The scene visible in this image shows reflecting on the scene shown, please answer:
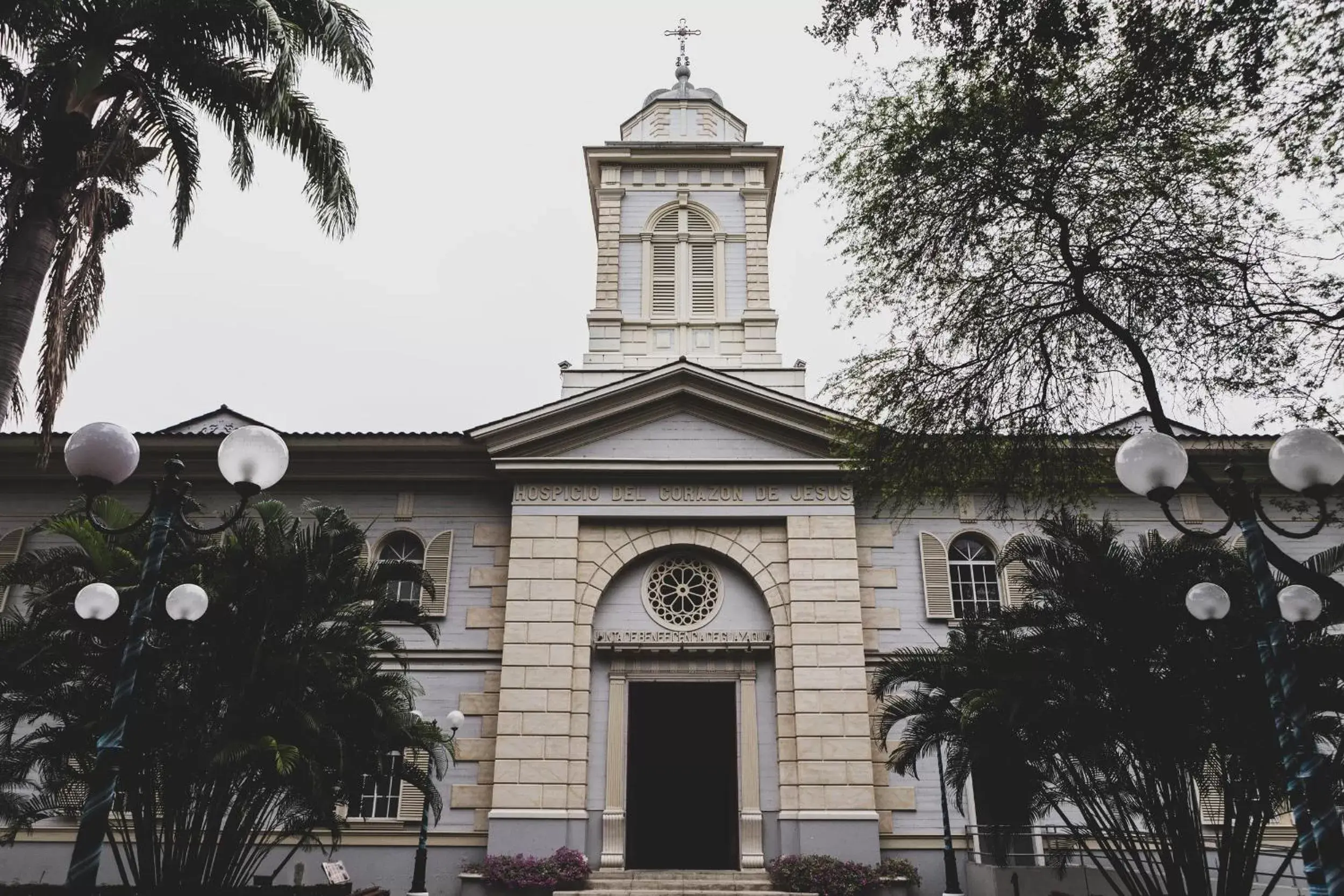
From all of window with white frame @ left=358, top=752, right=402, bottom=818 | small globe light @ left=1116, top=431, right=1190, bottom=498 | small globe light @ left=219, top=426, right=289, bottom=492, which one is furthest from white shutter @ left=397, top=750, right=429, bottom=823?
small globe light @ left=1116, top=431, right=1190, bottom=498

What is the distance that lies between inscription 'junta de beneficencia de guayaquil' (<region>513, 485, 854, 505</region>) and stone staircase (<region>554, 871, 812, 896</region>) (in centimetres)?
694

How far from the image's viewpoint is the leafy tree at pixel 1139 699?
1030 centimetres

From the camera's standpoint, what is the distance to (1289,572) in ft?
23.3

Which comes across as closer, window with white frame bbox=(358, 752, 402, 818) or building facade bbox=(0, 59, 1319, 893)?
building facade bbox=(0, 59, 1319, 893)

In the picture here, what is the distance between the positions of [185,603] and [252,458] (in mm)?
3086

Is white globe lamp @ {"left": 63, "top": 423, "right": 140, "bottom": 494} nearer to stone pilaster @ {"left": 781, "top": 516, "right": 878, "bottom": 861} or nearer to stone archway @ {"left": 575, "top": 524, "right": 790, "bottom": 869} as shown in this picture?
stone archway @ {"left": 575, "top": 524, "right": 790, "bottom": 869}

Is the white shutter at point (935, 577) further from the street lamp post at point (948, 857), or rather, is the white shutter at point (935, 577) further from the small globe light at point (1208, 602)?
the small globe light at point (1208, 602)

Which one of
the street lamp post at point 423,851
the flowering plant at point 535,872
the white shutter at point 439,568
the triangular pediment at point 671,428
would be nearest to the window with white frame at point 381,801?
the street lamp post at point 423,851

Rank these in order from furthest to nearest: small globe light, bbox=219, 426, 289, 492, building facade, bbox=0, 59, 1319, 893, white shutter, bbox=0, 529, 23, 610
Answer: white shutter, bbox=0, 529, 23, 610
building facade, bbox=0, 59, 1319, 893
small globe light, bbox=219, 426, 289, 492

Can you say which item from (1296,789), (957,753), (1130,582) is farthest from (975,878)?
(1296,789)

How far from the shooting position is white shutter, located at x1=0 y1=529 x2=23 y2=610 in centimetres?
1970

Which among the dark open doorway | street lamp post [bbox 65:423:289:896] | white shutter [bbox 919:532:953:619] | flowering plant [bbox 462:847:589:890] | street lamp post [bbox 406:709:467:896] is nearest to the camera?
street lamp post [bbox 65:423:289:896]

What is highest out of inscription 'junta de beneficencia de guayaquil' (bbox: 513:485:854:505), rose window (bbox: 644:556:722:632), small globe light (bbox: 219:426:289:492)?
inscription 'junta de beneficencia de guayaquil' (bbox: 513:485:854:505)

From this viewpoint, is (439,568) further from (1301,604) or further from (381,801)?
(1301,604)
